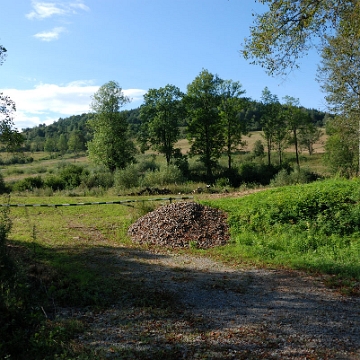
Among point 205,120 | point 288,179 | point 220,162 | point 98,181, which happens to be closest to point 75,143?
point 220,162

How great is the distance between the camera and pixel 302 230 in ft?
37.5

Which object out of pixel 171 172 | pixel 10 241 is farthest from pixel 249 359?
pixel 171 172

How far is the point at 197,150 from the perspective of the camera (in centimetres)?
4425

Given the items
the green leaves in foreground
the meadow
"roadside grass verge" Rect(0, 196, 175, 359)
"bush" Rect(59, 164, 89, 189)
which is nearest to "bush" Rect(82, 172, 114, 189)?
"bush" Rect(59, 164, 89, 189)

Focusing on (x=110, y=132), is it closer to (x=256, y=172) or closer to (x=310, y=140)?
(x=256, y=172)

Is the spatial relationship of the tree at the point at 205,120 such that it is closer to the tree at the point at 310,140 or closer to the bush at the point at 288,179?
the bush at the point at 288,179

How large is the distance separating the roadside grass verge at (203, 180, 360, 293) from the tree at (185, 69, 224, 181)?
3021 centimetres

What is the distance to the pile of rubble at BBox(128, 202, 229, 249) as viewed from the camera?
1180 centimetres

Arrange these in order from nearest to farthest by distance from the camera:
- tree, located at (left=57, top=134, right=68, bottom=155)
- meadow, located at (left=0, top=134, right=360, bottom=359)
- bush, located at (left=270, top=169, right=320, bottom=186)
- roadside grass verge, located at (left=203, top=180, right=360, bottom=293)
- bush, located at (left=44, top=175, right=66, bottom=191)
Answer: meadow, located at (left=0, top=134, right=360, bottom=359) < roadside grass verge, located at (left=203, top=180, right=360, bottom=293) < bush, located at (left=270, top=169, right=320, bottom=186) < bush, located at (left=44, top=175, right=66, bottom=191) < tree, located at (left=57, top=134, right=68, bottom=155)

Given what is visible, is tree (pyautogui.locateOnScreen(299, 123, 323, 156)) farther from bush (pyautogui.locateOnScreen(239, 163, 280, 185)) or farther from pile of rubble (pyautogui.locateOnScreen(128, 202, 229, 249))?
pile of rubble (pyautogui.locateOnScreen(128, 202, 229, 249))

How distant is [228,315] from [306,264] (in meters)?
3.66

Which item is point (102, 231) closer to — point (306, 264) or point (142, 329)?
point (306, 264)

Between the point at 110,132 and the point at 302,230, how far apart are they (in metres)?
32.9

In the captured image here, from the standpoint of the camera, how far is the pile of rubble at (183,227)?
11.8 m
